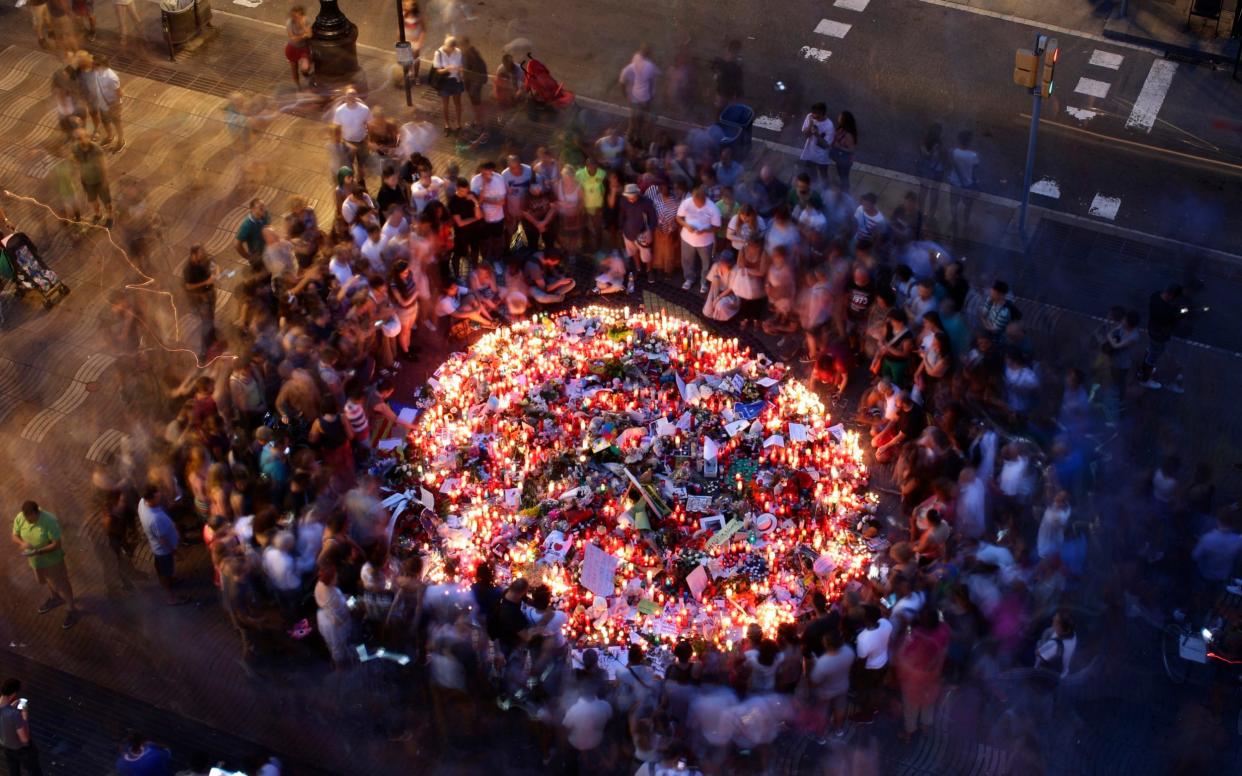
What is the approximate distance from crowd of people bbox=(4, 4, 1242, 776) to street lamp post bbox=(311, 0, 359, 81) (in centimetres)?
317

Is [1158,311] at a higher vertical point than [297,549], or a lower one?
higher

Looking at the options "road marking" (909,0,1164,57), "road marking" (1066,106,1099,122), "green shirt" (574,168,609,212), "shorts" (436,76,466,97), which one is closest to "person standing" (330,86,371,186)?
"shorts" (436,76,466,97)

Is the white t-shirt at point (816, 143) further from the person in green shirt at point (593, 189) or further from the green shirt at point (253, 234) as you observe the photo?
the green shirt at point (253, 234)

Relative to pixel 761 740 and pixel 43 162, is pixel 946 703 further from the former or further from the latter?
pixel 43 162

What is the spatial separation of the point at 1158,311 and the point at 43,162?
1629 centimetres

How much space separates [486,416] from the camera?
55.2 feet

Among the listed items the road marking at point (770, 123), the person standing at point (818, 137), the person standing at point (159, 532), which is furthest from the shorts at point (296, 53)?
the person standing at point (159, 532)

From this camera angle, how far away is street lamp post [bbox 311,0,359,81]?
23000mm

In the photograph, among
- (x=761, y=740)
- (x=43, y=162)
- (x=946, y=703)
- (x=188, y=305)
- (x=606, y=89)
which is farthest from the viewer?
(x=606, y=89)

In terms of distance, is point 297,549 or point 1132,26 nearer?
point 297,549

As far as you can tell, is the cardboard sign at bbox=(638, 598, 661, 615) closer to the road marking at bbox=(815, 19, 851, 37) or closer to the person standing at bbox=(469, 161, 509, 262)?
the person standing at bbox=(469, 161, 509, 262)

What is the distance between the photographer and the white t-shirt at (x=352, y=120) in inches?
789

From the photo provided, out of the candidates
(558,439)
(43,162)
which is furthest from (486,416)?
(43,162)

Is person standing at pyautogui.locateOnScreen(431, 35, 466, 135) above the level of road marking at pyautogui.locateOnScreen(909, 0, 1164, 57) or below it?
below
